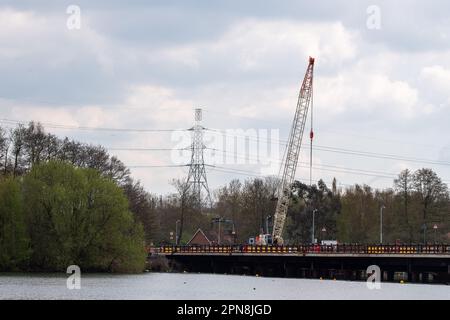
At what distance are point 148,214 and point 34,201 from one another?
5008 cm

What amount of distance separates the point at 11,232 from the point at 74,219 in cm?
655

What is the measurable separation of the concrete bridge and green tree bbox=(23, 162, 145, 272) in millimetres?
32245

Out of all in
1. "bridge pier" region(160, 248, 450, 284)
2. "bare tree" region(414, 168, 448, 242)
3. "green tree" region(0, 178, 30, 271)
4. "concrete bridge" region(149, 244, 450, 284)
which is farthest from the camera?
"bare tree" region(414, 168, 448, 242)

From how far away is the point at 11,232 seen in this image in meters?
115

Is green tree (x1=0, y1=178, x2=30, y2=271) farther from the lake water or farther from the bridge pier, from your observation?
the bridge pier

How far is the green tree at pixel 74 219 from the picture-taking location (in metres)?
117

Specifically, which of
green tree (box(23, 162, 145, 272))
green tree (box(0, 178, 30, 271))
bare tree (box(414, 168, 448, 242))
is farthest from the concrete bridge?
green tree (box(0, 178, 30, 271))

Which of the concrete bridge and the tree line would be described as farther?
the concrete bridge

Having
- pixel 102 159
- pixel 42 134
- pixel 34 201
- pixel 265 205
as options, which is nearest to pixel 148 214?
pixel 102 159

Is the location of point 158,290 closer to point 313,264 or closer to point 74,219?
point 74,219

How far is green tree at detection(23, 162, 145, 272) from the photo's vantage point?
116812 mm

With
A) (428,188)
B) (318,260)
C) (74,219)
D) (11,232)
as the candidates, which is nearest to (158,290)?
(74,219)

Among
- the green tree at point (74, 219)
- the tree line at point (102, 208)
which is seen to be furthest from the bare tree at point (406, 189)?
the green tree at point (74, 219)
